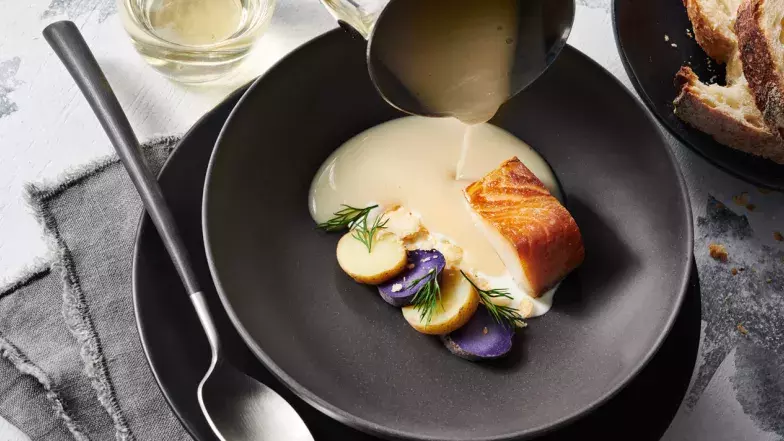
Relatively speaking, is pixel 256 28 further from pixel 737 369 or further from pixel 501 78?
pixel 737 369

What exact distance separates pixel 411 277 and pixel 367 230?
0.51ft

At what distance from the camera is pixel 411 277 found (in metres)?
1.64

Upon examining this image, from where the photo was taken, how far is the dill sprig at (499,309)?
162 centimetres

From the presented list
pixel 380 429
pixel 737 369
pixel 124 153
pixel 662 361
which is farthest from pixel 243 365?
pixel 737 369

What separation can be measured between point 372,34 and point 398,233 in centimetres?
48

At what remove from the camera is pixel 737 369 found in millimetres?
1784

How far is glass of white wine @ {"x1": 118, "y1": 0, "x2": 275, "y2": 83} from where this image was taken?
6.39 ft

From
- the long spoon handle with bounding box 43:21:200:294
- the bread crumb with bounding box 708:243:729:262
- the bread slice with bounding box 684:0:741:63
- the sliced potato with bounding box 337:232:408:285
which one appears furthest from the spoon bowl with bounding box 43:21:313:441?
the bread slice with bounding box 684:0:741:63

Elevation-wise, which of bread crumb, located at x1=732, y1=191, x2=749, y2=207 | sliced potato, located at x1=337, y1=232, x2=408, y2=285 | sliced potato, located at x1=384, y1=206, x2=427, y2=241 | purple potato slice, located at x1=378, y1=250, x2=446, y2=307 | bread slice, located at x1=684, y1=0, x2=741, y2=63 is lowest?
bread crumb, located at x1=732, y1=191, x2=749, y2=207

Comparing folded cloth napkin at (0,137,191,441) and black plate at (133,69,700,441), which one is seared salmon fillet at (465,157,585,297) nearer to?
black plate at (133,69,700,441)

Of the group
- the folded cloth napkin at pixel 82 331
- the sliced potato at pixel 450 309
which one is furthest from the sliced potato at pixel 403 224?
the folded cloth napkin at pixel 82 331

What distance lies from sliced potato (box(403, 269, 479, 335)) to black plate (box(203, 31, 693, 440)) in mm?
54

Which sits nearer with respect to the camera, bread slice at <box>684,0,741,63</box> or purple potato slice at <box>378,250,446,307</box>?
purple potato slice at <box>378,250,446,307</box>

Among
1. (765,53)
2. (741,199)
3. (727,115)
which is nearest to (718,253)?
(741,199)
